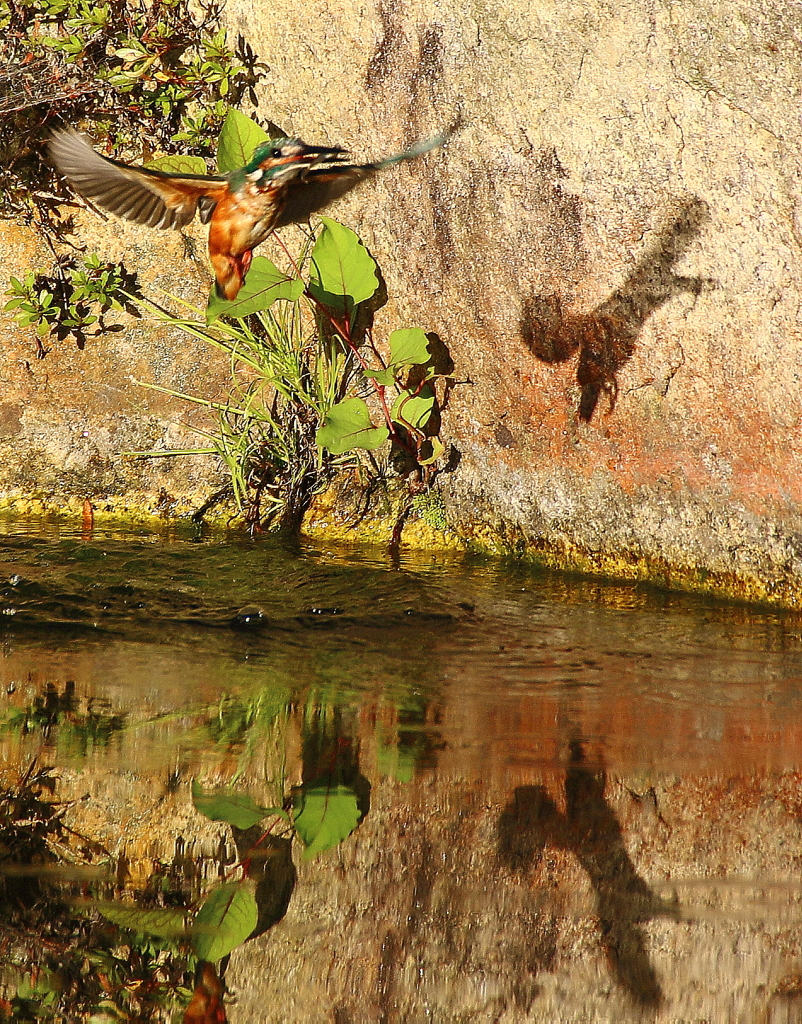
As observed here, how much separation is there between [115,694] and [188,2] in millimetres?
2378

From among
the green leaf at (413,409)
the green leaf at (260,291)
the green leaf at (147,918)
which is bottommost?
the green leaf at (147,918)

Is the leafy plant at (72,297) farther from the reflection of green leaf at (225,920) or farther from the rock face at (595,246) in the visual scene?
the reflection of green leaf at (225,920)

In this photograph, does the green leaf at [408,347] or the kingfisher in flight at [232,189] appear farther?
the green leaf at [408,347]

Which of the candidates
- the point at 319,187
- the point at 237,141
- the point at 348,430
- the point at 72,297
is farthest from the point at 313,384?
the point at 72,297

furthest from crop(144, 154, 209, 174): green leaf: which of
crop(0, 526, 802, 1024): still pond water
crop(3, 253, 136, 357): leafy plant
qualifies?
crop(0, 526, 802, 1024): still pond water

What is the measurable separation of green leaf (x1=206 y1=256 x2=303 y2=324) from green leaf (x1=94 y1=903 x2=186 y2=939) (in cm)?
191

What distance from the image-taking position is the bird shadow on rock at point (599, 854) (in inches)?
52.0

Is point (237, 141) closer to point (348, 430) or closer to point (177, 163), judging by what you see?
point (177, 163)

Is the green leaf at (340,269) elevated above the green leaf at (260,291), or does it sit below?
above

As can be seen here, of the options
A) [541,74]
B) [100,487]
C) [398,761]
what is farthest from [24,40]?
[398,761]

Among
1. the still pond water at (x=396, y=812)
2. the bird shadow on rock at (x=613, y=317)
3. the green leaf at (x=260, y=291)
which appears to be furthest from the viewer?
the green leaf at (x=260, y=291)

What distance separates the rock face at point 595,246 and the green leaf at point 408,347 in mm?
181

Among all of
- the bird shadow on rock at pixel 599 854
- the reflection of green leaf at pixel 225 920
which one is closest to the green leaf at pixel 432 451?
the bird shadow on rock at pixel 599 854

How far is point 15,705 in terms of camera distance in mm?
1941
